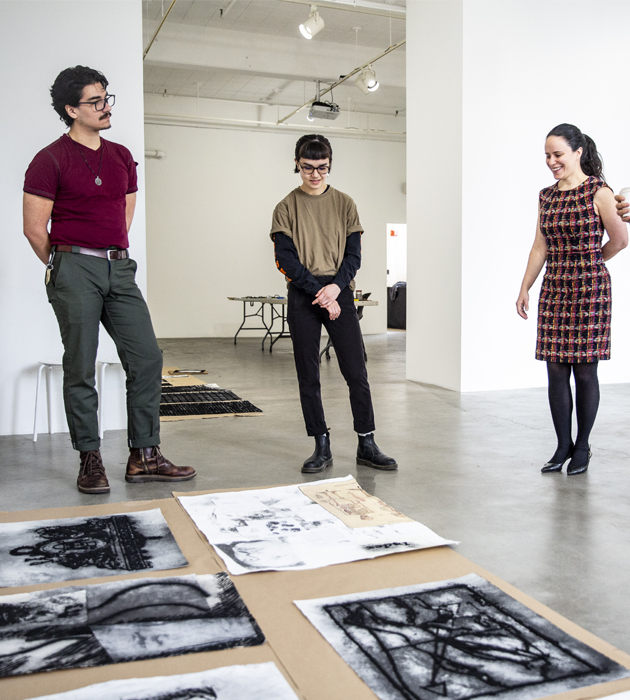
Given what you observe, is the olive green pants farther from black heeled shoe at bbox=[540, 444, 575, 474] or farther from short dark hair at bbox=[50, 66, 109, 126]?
black heeled shoe at bbox=[540, 444, 575, 474]

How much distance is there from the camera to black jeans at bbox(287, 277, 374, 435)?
2771mm

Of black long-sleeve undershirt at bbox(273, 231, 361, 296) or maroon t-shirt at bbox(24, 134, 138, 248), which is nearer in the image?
maroon t-shirt at bbox(24, 134, 138, 248)

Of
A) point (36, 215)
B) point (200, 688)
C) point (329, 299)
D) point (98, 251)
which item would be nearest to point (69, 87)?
point (36, 215)

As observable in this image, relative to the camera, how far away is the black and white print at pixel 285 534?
1.80 meters

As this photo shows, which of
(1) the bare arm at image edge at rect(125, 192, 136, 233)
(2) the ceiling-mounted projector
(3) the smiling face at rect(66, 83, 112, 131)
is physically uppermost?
(2) the ceiling-mounted projector

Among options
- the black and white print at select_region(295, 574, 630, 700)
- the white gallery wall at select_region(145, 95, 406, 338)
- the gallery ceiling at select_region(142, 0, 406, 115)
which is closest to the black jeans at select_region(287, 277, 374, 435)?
the black and white print at select_region(295, 574, 630, 700)

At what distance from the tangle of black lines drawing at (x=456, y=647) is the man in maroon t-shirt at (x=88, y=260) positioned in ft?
4.46

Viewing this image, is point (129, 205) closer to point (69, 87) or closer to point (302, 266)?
point (69, 87)

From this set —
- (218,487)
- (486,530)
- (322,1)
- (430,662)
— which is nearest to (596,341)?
(486,530)

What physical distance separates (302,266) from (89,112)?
37.1 inches

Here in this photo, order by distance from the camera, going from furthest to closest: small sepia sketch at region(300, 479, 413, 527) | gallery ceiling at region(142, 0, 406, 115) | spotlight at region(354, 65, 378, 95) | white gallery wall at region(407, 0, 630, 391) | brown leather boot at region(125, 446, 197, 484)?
spotlight at region(354, 65, 378, 95) → gallery ceiling at region(142, 0, 406, 115) → white gallery wall at region(407, 0, 630, 391) → brown leather boot at region(125, 446, 197, 484) → small sepia sketch at region(300, 479, 413, 527)

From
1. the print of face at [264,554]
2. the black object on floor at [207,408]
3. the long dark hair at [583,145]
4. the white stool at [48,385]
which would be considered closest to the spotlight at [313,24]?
the black object on floor at [207,408]

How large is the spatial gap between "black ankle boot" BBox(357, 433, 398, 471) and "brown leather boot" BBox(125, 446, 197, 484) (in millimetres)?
700

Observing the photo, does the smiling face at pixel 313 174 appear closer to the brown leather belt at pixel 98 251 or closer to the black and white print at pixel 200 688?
the brown leather belt at pixel 98 251
